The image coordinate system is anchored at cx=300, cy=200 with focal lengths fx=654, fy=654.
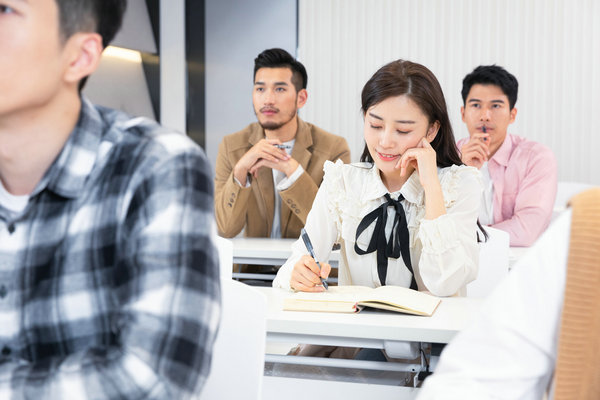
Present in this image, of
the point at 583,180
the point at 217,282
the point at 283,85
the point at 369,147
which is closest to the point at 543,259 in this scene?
the point at 217,282

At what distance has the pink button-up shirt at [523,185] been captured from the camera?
3.17m

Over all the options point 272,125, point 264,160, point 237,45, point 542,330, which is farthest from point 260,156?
point 237,45

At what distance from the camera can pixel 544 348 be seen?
0.81 meters

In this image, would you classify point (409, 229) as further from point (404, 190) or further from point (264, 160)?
point (264, 160)

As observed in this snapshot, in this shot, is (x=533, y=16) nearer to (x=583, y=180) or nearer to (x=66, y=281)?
(x=583, y=180)

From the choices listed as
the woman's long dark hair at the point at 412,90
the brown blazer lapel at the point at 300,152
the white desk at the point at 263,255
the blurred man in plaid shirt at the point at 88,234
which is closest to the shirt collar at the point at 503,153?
the brown blazer lapel at the point at 300,152

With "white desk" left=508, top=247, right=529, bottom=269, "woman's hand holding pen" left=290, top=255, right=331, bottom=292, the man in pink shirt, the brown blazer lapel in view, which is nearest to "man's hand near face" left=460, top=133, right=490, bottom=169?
the man in pink shirt

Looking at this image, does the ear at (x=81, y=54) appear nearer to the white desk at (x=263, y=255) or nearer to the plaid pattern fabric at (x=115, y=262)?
the plaid pattern fabric at (x=115, y=262)

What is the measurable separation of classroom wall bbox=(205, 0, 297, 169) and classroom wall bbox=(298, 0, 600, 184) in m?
0.17

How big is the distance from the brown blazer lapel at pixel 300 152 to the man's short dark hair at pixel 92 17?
7.73 feet

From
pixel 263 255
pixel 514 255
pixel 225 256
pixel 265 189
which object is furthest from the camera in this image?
pixel 265 189

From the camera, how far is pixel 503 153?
11.4 feet

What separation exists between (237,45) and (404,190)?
3.51 metres

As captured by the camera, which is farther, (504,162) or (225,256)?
(504,162)
